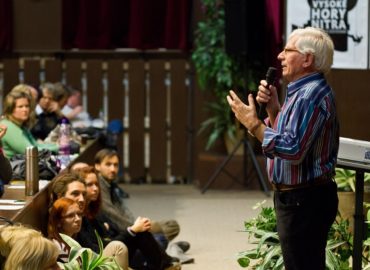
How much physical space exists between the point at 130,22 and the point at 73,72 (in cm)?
79

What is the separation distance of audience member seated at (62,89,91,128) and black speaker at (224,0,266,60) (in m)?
1.52

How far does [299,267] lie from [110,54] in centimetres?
688

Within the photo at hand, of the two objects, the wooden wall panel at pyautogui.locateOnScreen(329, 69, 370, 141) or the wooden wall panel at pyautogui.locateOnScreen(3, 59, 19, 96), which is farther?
the wooden wall panel at pyautogui.locateOnScreen(3, 59, 19, 96)

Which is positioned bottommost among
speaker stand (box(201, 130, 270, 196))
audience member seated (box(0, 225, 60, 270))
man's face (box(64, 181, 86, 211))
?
speaker stand (box(201, 130, 270, 196))

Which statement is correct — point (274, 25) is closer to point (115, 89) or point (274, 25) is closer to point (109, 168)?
point (115, 89)

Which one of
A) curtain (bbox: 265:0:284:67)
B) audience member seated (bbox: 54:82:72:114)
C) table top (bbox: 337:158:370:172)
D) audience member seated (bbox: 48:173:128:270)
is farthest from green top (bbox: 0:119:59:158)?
table top (bbox: 337:158:370:172)

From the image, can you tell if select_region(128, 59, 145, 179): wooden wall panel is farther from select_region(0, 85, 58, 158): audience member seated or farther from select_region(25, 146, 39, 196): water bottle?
select_region(25, 146, 39, 196): water bottle

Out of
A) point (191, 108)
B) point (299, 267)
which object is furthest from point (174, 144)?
point (299, 267)

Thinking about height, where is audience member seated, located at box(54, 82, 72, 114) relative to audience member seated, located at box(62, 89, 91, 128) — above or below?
above

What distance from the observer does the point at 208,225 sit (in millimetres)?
8367

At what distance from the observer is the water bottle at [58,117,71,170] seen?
690 cm

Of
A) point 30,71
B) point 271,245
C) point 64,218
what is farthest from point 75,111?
point 271,245

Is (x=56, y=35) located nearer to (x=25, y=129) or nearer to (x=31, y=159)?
(x=25, y=129)

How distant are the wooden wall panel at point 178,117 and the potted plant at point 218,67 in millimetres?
465
